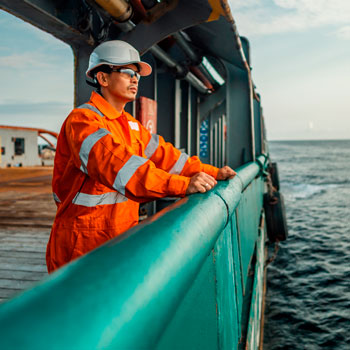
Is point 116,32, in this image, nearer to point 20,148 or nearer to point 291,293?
point 291,293

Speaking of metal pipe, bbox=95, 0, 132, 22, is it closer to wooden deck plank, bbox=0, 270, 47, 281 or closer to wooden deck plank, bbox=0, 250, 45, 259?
wooden deck plank, bbox=0, 270, 47, 281

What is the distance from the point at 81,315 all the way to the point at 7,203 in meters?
8.65

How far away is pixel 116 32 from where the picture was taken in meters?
4.04

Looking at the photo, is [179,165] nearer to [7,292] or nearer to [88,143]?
[88,143]

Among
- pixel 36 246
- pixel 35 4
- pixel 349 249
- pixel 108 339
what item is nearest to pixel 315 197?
pixel 349 249

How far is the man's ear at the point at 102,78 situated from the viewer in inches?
85.9

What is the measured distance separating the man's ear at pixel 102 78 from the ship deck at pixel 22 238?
129 centimetres

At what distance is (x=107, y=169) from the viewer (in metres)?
1.64

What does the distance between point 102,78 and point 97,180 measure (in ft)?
2.68

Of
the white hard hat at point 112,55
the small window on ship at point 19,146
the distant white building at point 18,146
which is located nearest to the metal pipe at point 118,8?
the white hard hat at point 112,55

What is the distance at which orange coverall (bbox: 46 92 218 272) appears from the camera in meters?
1.62

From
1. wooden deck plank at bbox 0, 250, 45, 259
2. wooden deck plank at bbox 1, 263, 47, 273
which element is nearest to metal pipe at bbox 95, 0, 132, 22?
wooden deck plank at bbox 1, 263, 47, 273

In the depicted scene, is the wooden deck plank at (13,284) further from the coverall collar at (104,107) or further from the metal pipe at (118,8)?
the metal pipe at (118,8)

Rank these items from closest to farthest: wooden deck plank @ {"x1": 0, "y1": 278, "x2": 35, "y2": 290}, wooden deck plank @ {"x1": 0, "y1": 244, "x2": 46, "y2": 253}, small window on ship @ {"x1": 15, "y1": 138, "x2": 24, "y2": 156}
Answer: wooden deck plank @ {"x1": 0, "y1": 278, "x2": 35, "y2": 290} < wooden deck plank @ {"x1": 0, "y1": 244, "x2": 46, "y2": 253} < small window on ship @ {"x1": 15, "y1": 138, "x2": 24, "y2": 156}
